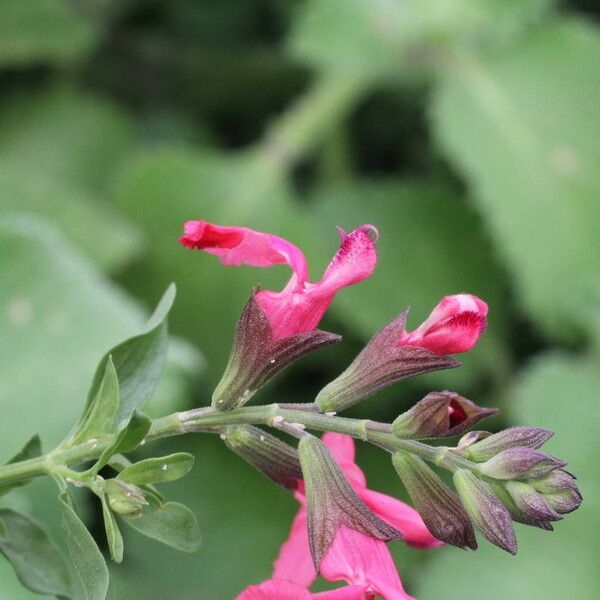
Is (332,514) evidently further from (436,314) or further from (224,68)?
(224,68)

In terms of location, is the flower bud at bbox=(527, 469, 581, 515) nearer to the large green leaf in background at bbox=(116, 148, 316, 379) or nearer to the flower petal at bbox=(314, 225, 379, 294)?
the flower petal at bbox=(314, 225, 379, 294)

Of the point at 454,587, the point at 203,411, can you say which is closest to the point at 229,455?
the point at 454,587

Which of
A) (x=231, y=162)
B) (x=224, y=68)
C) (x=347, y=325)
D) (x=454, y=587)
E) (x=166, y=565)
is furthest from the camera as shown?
(x=224, y=68)

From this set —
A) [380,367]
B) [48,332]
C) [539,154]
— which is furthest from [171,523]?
[539,154]

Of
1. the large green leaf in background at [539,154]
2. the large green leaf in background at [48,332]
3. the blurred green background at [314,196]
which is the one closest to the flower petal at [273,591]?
the large green leaf in background at [48,332]

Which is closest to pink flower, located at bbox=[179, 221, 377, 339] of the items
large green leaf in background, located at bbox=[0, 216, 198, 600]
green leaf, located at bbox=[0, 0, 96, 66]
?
large green leaf in background, located at bbox=[0, 216, 198, 600]

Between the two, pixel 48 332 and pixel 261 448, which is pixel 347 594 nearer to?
pixel 261 448
